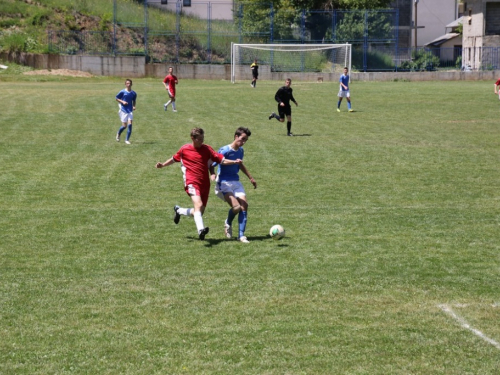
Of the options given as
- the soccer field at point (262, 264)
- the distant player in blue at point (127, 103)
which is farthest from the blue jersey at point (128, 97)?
the soccer field at point (262, 264)

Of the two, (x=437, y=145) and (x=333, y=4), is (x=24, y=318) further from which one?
(x=333, y=4)

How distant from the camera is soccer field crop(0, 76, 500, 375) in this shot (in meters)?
7.47

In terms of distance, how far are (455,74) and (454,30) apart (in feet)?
141

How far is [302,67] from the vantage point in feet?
202

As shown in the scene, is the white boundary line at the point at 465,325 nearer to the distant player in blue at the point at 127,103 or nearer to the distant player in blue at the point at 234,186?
the distant player in blue at the point at 234,186

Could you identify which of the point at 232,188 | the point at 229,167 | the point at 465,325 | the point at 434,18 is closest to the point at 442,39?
the point at 434,18

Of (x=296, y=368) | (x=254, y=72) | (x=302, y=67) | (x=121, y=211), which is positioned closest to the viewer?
(x=296, y=368)

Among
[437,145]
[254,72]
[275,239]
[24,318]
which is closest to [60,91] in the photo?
[254,72]

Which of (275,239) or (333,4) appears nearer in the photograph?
(275,239)

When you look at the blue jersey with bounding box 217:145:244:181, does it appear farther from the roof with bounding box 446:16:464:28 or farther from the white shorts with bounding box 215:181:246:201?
the roof with bounding box 446:16:464:28

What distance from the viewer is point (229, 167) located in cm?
1229

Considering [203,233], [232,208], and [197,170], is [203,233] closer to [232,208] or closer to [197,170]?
[232,208]

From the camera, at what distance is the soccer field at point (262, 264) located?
747 cm

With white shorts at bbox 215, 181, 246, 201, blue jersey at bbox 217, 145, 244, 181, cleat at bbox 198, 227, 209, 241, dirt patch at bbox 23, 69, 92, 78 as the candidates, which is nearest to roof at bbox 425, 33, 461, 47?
dirt patch at bbox 23, 69, 92, 78
